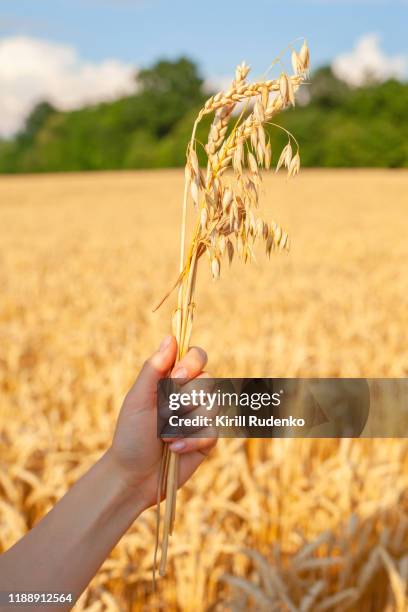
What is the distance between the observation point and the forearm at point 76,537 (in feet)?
3.26

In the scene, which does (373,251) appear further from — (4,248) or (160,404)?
(160,404)

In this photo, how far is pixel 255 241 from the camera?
0.74 m

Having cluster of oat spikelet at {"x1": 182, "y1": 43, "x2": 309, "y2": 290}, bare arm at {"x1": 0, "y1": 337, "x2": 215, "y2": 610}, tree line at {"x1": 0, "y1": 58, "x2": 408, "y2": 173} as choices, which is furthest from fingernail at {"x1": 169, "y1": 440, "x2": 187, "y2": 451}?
tree line at {"x1": 0, "y1": 58, "x2": 408, "y2": 173}

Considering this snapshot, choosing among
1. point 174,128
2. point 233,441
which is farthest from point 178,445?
point 174,128

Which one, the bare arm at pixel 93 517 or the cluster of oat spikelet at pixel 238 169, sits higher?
the cluster of oat spikelet at pixel 238 169

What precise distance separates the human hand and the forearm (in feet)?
0.06

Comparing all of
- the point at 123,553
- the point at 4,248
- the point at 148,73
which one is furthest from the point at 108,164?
the point at 123,553

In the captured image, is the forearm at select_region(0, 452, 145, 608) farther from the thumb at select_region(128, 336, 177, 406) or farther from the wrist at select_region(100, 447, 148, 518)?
the thumb at select_region(128, 336, 177, 406)

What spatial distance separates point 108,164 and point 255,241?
53329 millimetres

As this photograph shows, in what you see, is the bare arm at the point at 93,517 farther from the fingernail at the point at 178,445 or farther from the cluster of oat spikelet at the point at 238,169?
the cluster of oat spikelet at the point at 238,169

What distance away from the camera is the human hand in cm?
84

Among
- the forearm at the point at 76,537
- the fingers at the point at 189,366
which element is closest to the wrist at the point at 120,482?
the forearm at the point at 76,537

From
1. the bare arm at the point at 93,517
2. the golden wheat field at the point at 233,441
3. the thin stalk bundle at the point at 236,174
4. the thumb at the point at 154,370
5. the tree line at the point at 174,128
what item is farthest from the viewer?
the tree line at the point at 174,128

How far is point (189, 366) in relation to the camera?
2.63 feet
